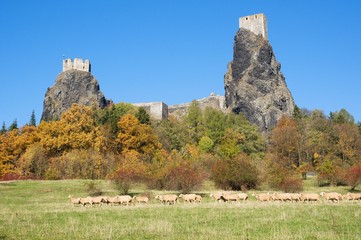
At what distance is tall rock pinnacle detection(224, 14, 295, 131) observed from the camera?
120 metres

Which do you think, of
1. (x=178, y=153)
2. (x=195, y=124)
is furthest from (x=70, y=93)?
(x=178, y=153)

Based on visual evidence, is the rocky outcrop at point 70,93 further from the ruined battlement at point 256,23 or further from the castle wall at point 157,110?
the ruined battlement at point 256,23

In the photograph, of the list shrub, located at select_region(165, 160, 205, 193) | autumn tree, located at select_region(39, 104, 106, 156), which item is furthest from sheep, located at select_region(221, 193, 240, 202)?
autumn tree, located at select_region(39, 104, 106, 156)

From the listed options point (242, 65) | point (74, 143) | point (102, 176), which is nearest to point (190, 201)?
point (102, 176)

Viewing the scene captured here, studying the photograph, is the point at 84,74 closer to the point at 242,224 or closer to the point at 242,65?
the point at 242,65

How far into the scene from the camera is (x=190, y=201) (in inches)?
1244

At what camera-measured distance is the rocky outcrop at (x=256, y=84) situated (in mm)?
120188

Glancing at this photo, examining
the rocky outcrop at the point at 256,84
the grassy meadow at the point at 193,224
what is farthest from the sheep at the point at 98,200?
the rocky outcrop at the point at 256,84

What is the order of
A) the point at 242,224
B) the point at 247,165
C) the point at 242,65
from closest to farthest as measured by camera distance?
the point at 242,224 < the point at 247,165 < the point at 242,65

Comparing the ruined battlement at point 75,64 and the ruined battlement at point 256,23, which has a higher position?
the ruined battlement at point 256,23

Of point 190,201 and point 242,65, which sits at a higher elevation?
point 242,65

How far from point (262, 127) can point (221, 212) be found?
98.6m

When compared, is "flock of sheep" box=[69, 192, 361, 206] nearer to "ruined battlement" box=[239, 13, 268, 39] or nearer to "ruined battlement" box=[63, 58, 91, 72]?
"ruined battlement" box=[239, 13, 268, 39]

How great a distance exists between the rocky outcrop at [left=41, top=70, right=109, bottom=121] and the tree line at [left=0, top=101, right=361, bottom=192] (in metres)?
45.1
